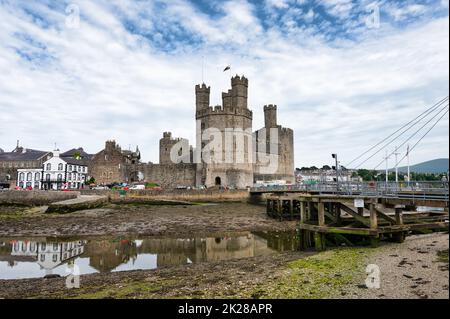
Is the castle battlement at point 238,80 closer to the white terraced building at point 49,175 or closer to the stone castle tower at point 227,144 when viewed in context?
the stone castle tower at point 227,144

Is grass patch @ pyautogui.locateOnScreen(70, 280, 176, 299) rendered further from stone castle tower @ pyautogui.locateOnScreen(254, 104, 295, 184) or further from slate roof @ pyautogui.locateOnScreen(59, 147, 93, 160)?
slate roof @ pyautogui.locateOnScreen(59, 147, 93, 160)

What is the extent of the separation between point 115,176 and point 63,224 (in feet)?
87.0

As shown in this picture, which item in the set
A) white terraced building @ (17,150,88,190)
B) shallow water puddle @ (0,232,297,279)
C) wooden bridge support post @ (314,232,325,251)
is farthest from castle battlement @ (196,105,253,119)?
wooden bridge support post @ (314,232,325,251)

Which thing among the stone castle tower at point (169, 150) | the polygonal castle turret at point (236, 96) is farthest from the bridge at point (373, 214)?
the stone castle tower at point (169, 150)

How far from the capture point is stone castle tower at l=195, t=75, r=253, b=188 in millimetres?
43562

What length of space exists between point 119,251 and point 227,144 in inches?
1177

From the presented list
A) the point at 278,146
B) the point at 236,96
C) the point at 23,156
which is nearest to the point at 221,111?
the point at 236,96

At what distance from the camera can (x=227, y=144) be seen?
143 ft

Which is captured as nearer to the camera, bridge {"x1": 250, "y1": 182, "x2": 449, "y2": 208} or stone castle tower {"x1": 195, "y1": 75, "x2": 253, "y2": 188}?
bridge {"x1": 250, "y1": 182, "x2": 449, "y2": 208}

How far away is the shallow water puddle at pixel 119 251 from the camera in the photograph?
12.5 m

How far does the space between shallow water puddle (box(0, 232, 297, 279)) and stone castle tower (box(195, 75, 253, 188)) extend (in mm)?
23921

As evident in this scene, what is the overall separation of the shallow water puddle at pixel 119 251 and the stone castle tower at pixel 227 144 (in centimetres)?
2392

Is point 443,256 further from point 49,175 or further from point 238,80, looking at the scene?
point 49,175
